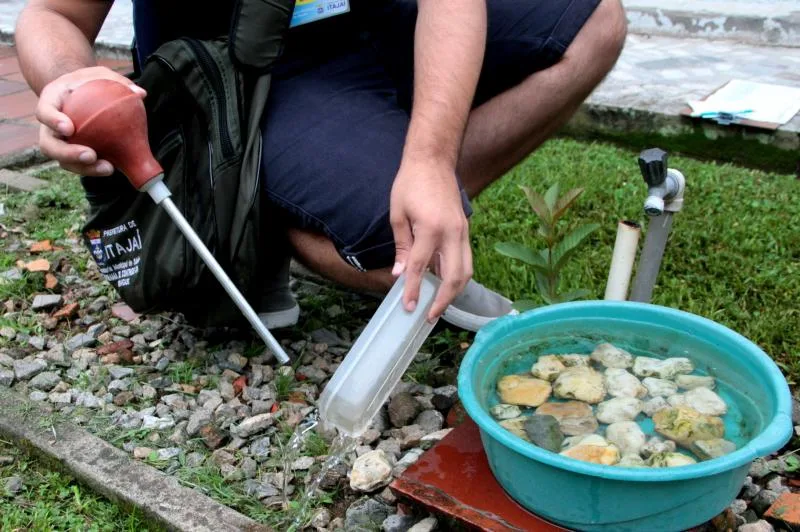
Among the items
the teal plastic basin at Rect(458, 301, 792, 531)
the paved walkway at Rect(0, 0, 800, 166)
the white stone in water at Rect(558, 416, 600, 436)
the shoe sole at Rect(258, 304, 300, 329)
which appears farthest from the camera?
the paved walkway at Rect(0, 0, 800, 166)

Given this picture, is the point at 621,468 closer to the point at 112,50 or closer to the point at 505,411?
the point at 505,411

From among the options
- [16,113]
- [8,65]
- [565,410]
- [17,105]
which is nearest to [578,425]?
[565,410]

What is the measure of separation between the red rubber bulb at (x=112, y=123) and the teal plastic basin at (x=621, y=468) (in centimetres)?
68

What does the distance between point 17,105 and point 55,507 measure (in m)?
2.82

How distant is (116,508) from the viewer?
1.50 m

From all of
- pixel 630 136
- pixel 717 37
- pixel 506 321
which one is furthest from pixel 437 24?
pixel 717 37

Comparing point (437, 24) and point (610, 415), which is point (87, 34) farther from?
point (610, 415)

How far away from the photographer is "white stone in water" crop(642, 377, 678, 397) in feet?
4.57

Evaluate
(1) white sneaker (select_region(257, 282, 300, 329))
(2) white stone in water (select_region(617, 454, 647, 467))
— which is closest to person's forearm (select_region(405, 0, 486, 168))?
(2) white stone in water (select_region(617, 454, 647, 467))

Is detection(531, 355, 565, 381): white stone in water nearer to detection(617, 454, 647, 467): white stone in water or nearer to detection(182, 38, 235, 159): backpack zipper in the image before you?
detection(617, 454, 647, 467): white stone in water

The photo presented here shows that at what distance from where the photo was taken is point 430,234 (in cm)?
124

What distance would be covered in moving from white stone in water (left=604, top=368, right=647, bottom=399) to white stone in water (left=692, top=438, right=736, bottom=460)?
0.49ft

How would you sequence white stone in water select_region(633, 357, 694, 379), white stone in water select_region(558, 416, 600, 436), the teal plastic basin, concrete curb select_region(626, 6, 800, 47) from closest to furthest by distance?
1. the teal plastic basin
2. white stone in water select_region(558, 416, 600, 436)
3. white stone in water select_region(633, 357, 694, 379)
4. concrete curb select_region(626, 6, 800, 47)

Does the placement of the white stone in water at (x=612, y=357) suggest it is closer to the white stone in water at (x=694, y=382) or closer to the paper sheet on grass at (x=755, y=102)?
the white stone in water at (x=694, y=382)
